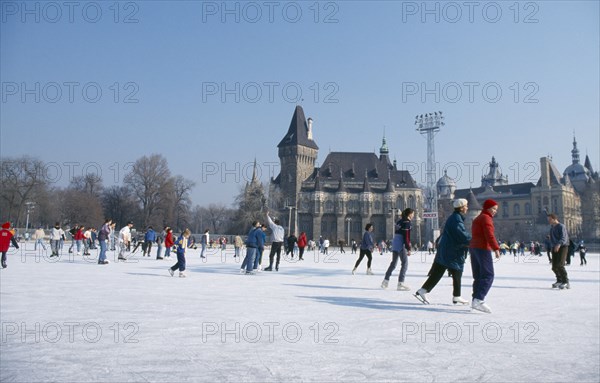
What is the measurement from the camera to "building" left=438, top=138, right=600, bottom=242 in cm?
7569

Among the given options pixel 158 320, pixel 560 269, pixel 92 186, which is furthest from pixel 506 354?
pixel 92 186

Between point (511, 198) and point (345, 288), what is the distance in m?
100

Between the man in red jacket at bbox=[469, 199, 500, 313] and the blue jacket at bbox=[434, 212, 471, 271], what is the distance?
5.2 inches

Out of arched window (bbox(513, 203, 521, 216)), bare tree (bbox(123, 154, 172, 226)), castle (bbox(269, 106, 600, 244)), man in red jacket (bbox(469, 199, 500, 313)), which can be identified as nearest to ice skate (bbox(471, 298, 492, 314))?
man in red jacket (bbox(469, 199, 500, 313))

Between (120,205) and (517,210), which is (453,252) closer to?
(120,205)

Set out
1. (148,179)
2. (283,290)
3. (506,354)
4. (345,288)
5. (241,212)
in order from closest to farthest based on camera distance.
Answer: (506,354) < (283,290) < (345,288) < (148,179) < (241,212)

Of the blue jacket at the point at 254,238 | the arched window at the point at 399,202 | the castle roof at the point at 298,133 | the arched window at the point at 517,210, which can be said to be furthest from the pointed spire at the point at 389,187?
the blue jacket at the point at 254,238

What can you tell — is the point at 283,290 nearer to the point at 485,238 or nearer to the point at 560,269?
the point at 485,238

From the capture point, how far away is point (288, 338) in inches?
148

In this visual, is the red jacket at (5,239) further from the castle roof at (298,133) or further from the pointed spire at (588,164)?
the pointed spire at (588,164)

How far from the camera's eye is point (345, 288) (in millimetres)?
7695

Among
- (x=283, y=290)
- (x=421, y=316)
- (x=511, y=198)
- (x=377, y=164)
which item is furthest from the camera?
(x=511, y=198)

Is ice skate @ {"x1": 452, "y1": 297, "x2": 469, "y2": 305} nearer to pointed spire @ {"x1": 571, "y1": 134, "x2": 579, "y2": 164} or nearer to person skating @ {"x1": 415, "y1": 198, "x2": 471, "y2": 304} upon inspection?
person skating @ {"x1": 415, "y1": 198, "x2": 471, "y2": 304}

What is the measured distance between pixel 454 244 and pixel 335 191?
71707 millimetres
